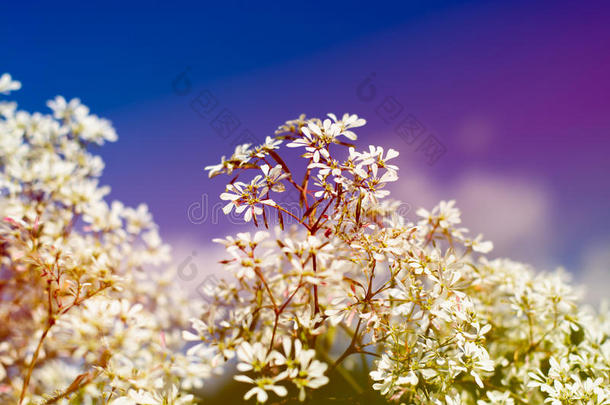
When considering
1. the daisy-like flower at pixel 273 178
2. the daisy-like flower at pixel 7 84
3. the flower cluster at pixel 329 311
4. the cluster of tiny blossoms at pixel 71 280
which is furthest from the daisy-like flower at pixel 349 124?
the daisy-like flower at pixel 7 84

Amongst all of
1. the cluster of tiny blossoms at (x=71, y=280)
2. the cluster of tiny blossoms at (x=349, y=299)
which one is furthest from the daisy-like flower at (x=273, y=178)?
the cluster of tiny blossoms at (x=71, y=280)

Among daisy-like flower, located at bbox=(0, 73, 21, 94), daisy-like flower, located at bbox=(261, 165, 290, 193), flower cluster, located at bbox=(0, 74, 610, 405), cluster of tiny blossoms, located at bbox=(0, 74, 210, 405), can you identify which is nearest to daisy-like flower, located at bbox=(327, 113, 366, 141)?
flower cluster, located at bbox=(0, 74, 610, 405)

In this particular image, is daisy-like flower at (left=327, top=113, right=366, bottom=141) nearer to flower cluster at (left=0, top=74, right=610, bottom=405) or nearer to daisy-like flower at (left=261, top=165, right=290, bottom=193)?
flower cluster at (left=0, top=74, right=610, bottom=405)

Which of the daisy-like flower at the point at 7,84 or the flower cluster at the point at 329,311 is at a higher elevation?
the daisy-like flower at the point at 7,84

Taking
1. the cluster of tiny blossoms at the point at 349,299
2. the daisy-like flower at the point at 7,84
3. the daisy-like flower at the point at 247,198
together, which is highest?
the daisy-like flower at the point at 7,84

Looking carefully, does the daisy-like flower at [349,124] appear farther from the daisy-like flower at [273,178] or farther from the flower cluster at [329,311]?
the daisy-like flower at [273,178]

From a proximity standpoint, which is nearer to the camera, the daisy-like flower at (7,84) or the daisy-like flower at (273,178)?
the daisy-like flower at (273,178)

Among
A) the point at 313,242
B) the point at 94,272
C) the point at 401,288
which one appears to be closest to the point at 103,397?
the point at 94,272

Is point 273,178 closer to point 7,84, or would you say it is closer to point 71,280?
point 71,280

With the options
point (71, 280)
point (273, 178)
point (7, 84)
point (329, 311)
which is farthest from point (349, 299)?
point (7, 84)
